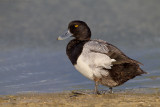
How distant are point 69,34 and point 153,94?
2403 millimetres

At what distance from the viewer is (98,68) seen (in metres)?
7.68

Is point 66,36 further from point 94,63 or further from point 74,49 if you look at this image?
point 94,63

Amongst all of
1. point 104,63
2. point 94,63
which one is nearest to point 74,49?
point 94,63

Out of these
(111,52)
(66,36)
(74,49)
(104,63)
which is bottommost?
(104,63)

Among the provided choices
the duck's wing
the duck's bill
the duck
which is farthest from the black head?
the duck's wing

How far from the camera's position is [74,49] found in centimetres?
809

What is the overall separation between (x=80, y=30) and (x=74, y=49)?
2.51 feet

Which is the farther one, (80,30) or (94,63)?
(80,30)

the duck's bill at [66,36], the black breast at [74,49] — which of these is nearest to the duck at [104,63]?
the black breast at [74,49]

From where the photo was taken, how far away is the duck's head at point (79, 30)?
868cm

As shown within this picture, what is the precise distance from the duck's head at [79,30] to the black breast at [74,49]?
0.60 feet

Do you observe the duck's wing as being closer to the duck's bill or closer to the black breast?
the black breast

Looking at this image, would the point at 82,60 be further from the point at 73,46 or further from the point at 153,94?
the point at 153,94

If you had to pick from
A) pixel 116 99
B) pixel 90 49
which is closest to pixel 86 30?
pixel 90 49
